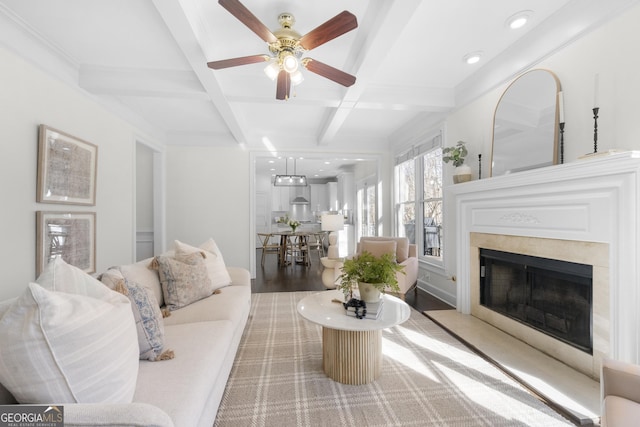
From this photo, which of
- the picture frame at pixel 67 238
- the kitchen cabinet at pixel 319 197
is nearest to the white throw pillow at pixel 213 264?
the picture frame at pixel 67 238

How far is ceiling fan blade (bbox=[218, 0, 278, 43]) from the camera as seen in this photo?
158 centimetres

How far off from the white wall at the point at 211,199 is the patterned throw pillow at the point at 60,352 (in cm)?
418

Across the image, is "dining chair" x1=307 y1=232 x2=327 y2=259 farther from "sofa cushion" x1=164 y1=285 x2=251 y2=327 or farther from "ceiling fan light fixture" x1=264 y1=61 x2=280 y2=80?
"ceiling fan light fixture" x1=264 y1=61 x2=280 y2=80

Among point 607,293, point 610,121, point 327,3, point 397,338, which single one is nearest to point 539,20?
point 610,121

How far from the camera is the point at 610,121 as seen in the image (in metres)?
1.93

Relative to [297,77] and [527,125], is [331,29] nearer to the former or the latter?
[297,77]

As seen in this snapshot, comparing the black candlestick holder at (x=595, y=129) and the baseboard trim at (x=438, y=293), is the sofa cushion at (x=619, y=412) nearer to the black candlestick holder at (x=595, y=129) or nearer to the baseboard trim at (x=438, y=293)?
the black candlestick holder at (x=595, y=129)

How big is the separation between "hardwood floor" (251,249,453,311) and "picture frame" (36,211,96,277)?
2.15 metres

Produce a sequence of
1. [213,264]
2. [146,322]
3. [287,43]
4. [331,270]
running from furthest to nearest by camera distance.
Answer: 1. [331,270]
2. [213,264]
3. [287,43]
4. [146,322]

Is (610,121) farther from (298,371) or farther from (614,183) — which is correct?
(298,371)

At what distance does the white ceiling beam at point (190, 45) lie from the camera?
1.80 meters

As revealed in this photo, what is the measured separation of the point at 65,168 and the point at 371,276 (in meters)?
2.91
